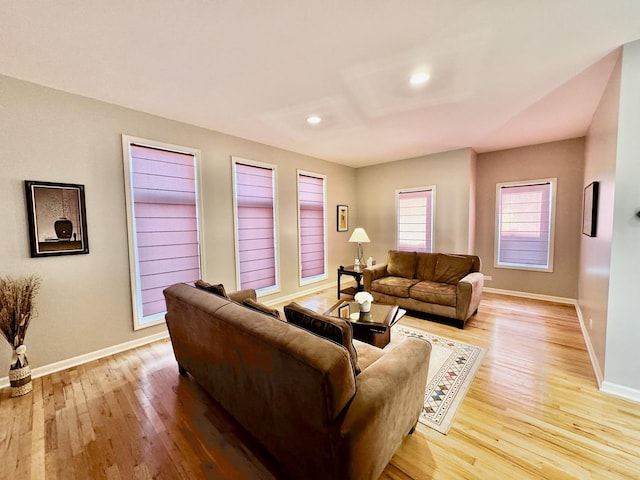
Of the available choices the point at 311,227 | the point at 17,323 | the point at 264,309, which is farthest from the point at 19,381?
the point at 311,227

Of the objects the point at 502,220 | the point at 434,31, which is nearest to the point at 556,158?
the point at 502,220

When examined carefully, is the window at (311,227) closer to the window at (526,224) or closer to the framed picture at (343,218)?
the framed picture at (343,218)

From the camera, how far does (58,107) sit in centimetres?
252

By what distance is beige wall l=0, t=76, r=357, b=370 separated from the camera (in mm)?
2334

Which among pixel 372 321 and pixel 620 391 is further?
pixel 372 321

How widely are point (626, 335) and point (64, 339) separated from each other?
503 cm

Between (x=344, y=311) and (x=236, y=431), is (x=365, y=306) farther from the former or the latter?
(x=236, y=431)

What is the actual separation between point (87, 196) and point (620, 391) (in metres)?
5.14

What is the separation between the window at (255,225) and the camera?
13.2 feet

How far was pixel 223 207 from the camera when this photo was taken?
3.81 metres

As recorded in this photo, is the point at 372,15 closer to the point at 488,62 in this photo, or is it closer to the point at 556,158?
the point at 488,62

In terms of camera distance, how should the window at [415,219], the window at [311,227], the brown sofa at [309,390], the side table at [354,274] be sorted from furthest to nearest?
the window at [415,219] < the window at [311,227] < the side table at [354,274] < the brown sofa at [309,390]

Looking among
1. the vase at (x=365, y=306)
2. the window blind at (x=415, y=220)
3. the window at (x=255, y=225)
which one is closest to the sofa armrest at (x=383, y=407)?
the vase at (x=365, y=306)

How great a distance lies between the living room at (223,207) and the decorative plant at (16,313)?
0.55 ft
